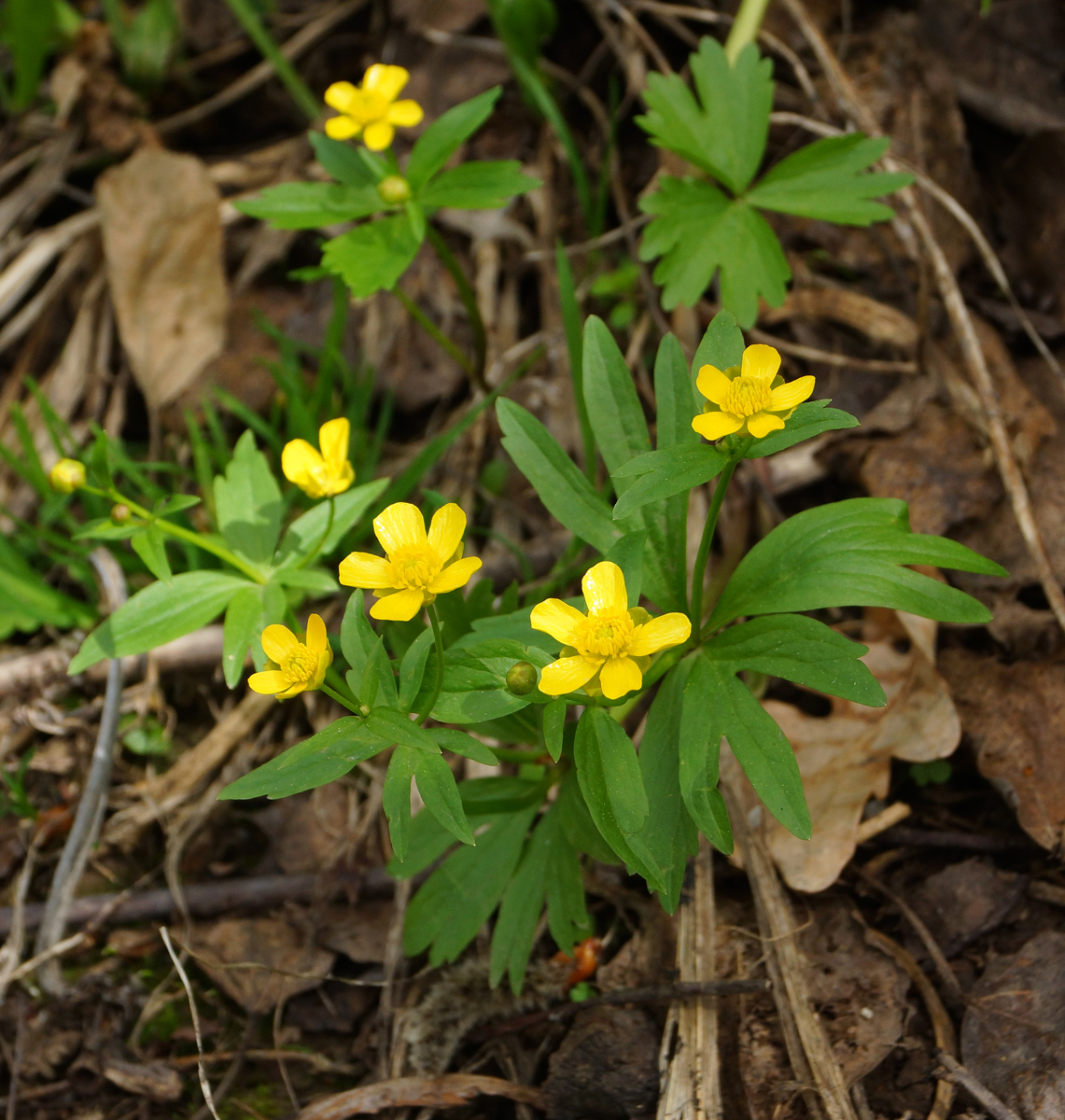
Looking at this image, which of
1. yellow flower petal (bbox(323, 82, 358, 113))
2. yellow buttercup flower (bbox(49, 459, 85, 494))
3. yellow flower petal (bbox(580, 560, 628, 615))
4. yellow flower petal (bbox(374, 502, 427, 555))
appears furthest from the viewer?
yellow flower petal (bbox(323, 82, 358, 113))

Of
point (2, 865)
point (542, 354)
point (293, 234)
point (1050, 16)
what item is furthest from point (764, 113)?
point (2, 865)

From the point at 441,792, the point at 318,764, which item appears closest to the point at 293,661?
the point at 318,764

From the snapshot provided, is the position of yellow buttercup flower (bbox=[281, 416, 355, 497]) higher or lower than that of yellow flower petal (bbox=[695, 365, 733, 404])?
lower

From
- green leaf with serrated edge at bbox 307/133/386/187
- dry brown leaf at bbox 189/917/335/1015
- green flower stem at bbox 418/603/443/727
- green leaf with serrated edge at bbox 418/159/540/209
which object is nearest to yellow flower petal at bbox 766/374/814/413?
green flower stem at bbox 418/603/443/727

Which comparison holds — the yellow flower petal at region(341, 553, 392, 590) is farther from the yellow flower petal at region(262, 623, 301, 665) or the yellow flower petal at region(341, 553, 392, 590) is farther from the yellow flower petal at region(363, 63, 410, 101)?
the yellow flower petal at region(363, 63, 410, 101)

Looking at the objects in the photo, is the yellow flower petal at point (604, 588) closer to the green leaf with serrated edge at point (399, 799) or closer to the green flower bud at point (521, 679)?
the green flower bud at point (521, 679)

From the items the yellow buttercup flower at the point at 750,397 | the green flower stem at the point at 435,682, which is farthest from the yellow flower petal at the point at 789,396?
the green flower stem at the point at 435,682
